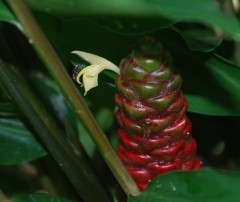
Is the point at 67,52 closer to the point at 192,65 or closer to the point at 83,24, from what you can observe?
the point at 83,24

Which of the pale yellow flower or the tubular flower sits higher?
the pale yellow flower

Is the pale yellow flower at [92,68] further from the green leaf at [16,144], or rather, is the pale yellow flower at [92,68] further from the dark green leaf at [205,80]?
the green leaf at [16,144]

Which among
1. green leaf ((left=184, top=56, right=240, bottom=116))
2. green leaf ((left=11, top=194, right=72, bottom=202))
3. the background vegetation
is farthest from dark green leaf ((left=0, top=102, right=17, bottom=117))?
green leaf ((left=184, top=56, right=240, bottom=116))

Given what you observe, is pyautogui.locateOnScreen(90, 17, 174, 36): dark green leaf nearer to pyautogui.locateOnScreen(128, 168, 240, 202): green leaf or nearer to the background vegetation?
the background vegetation

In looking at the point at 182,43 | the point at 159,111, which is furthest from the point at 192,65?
the point at 159,111

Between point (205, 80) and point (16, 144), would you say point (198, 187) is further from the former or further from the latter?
point (16, 144)

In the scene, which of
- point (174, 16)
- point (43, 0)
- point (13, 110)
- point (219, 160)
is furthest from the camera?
point (219, 160)

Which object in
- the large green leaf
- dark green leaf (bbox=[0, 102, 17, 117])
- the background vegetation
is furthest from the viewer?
dark green leaf (bbox=[0, 102, 17, 117])

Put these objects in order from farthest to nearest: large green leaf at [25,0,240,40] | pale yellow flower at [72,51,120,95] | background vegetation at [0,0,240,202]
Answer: pale yellow flower at [72,51,120,95] < background vegetation at [0,0,240,202] < large green leaf at [25,0,240,40]
